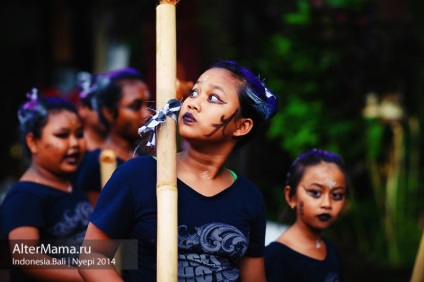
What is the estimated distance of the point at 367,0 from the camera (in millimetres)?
7543

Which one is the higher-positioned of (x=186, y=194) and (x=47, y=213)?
(x=47, y=213)

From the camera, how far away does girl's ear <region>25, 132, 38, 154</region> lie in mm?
4320

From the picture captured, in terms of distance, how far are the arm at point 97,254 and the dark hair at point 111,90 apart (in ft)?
6.84


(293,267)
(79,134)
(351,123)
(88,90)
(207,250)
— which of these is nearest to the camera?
(207,250)

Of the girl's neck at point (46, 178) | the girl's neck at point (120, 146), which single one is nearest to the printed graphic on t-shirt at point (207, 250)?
the girl's neck at point (46, 178)

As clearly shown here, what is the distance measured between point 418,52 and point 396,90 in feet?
1.44

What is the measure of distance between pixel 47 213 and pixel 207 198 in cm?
128

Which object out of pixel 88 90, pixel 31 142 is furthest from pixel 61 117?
pixel 88 90

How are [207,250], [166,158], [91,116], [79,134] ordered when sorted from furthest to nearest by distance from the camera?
1. [91,116]
2. [79,134]
3. [207,250]
4. [166,158]

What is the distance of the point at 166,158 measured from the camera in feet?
9.53

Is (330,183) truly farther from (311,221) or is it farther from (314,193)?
(311,221)

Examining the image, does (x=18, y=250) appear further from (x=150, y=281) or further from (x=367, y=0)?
(x=367, y=0)

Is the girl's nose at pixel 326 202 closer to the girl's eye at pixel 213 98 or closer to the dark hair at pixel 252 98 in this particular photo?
the dark hair at pixel 252 98

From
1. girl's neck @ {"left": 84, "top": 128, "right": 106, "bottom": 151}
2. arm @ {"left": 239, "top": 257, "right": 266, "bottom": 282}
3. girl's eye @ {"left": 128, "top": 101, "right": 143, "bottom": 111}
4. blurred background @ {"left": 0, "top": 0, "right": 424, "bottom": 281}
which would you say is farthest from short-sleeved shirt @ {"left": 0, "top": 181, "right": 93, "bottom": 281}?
blurred background @ {"left": 0, "top": 0, "right": 424, "bottom": 281}
